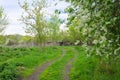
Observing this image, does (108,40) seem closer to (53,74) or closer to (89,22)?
(89,22)

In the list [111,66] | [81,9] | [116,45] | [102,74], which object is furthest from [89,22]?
[111,66]

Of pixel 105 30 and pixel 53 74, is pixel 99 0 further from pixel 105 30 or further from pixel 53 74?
pixel 53 74

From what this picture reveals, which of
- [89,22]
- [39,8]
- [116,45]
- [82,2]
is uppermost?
[39,8]

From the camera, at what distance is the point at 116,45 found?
29.8 feet

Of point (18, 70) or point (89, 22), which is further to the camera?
point (18, 70)

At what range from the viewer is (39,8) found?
54688 millimetres

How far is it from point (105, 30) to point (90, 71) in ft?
A: 53.9

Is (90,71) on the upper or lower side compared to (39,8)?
lower


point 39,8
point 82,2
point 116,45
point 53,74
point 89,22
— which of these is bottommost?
point 53,74

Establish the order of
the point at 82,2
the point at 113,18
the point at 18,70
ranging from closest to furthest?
the point at 113,18, the point at 82,2, the point at 18,70

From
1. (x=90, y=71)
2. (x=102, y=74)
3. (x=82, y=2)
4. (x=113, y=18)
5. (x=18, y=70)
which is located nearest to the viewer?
(x=113, y=18)

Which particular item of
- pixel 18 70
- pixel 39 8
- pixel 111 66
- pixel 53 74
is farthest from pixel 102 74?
pixel 39 8

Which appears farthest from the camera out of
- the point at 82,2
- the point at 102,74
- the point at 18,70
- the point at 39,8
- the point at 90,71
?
the point at 39,8

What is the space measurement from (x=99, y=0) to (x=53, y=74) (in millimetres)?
17235
